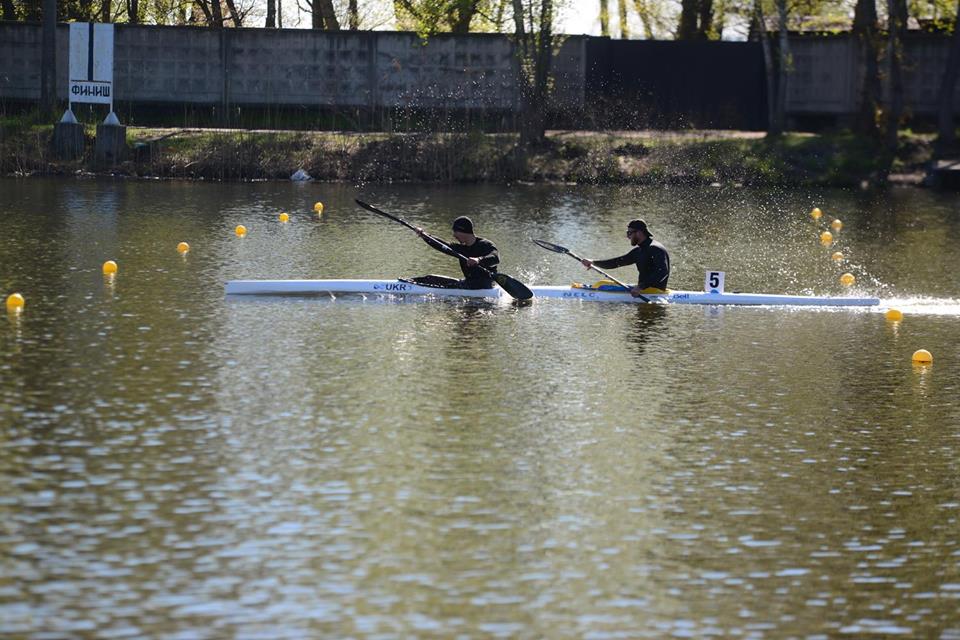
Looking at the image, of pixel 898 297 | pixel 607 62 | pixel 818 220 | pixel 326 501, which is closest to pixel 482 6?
pixel 607 62

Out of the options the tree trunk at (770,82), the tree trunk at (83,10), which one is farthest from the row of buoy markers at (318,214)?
the tree trunk at (83,10)

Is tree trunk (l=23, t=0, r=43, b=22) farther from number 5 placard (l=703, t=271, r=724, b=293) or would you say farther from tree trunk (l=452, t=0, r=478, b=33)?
number 5 placard (l=703, t=271, r=724, b=293)

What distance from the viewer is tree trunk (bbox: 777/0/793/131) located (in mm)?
42531

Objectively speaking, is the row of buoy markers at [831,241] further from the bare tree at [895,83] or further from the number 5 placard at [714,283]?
the bare tree at [895,83]

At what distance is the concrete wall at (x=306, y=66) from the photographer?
1778 inches

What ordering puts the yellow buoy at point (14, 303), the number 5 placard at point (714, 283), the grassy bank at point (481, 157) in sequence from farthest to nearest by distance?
1. the grassy bank at point (481, 157)
2. the number 5 placard at point (714, 283)
3. the yellow buoy at point (14, 303)

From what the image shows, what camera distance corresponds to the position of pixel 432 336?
64.1 ft

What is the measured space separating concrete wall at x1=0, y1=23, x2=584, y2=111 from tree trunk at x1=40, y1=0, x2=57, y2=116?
350cm

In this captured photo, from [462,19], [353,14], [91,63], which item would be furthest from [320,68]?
[353,14]

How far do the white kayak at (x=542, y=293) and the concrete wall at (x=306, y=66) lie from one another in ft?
76.0

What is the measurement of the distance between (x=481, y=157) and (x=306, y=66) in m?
7.16

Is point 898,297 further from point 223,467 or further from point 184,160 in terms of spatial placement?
point 184,160

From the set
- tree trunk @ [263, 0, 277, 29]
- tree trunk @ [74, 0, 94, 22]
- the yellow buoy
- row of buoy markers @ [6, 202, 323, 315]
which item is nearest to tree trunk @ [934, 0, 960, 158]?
row of buoy markers @ [6, 202, 323, 315]

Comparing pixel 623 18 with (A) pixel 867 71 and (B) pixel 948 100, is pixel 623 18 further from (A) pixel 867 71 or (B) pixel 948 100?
(B) pixel 948 100
